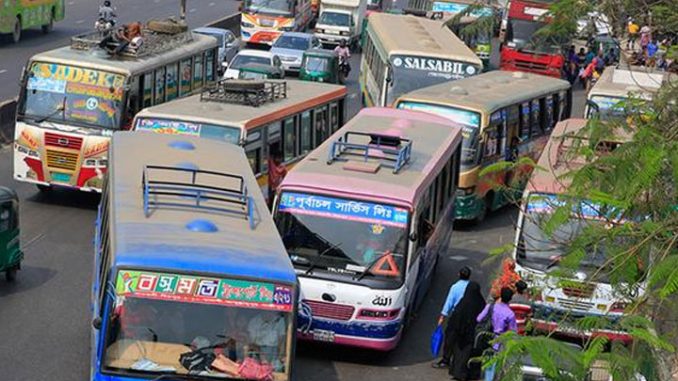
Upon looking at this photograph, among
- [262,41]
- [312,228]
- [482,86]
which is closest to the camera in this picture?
[312,228]

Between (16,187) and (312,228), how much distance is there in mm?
9582

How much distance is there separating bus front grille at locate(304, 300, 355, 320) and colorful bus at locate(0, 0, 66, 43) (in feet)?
94.6

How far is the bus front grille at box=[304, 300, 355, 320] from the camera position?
49.9ft

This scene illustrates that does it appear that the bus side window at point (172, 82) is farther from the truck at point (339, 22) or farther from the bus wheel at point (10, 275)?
the truck at point (339, 22)

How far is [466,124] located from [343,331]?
9227mm

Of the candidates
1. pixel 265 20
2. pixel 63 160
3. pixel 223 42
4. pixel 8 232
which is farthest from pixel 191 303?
pixel 265 20

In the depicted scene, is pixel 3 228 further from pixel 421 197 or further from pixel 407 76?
pixel 407 76

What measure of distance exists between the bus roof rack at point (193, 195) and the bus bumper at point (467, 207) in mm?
10701

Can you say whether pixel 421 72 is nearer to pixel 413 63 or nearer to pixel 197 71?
pixel 413 63

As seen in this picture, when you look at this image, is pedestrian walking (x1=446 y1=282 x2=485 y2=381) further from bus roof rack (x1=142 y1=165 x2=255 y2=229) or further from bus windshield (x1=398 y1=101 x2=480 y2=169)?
bus windshield (x1=398 y1=101 x2=480 y2=169)

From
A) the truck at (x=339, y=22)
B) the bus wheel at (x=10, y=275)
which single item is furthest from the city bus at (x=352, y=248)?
the truck at (x=339, y=22)

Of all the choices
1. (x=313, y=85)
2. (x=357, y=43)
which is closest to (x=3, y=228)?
(x=313, y=85)

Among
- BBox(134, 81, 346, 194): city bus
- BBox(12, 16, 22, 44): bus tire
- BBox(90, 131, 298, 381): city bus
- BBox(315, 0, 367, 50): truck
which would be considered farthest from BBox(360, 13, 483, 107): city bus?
BBox(90, 131, 298, 381): city bus

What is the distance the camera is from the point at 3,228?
1675 cm
